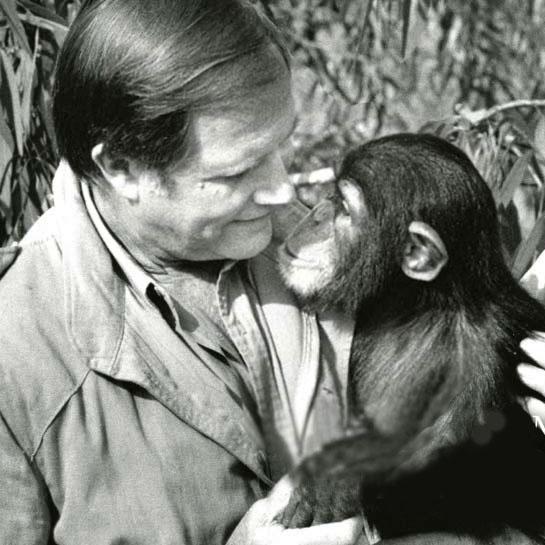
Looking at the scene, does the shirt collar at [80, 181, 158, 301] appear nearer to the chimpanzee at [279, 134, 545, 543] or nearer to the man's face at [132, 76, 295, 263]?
the man's face at [132, 76, 295, 263]

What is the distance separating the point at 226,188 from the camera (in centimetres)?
191

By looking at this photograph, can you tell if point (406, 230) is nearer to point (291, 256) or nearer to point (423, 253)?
point (423, 253)

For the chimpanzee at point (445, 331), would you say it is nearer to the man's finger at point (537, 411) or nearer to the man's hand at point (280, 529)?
the man's finger at point (537, 411)

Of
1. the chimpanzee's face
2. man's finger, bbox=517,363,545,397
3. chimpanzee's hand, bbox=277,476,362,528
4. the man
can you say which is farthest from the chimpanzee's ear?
chimpanzee's hand, bbox=277,476,362,528

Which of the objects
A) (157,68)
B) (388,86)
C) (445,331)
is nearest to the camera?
(157,68)

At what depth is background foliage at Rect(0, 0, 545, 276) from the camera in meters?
3.14

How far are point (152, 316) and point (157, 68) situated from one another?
1.63 feet

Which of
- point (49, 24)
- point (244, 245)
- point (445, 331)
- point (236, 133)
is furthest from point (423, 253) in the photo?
point (49, 24)

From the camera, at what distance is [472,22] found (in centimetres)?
461

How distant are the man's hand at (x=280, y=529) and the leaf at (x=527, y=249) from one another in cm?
115

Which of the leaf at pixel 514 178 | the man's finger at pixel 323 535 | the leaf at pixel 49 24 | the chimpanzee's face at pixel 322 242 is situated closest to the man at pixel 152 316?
the man's finger at pixel 323 535

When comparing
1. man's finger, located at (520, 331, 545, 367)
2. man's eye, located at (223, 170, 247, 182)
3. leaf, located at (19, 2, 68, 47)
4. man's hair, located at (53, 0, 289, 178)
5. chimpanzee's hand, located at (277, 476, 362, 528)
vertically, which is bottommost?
chimpanzee's hand, located at (277, 476, 362, 528)

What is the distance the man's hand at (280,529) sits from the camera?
73.9 inches

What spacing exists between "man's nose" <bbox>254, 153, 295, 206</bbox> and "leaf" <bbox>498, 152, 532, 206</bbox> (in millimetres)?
1182
